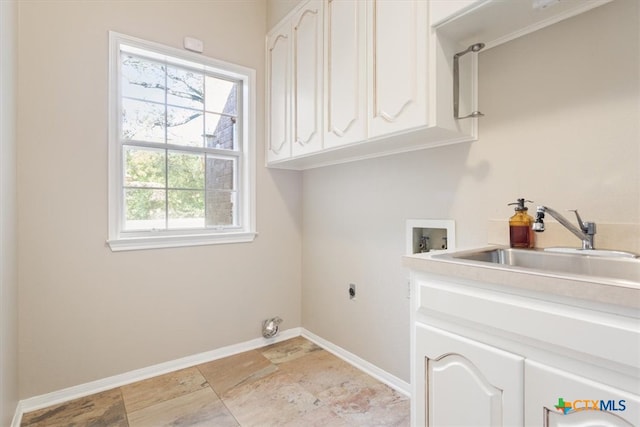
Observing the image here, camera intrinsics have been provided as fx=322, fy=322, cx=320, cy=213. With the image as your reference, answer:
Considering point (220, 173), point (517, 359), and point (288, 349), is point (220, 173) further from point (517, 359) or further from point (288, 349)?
point (517, 359)

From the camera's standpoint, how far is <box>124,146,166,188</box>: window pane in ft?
7.11

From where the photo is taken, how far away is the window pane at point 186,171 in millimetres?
2320

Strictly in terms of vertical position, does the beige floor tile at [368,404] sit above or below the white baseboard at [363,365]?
below

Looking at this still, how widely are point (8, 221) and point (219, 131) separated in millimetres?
1396

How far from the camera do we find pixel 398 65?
1.49 meters

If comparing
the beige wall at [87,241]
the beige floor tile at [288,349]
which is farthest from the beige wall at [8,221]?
the beige floor tile at [288,349]

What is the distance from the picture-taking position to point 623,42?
1.16m

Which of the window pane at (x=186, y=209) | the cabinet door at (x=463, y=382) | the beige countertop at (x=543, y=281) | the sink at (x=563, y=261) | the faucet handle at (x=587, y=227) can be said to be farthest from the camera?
the window pane at (x=186, y=209)

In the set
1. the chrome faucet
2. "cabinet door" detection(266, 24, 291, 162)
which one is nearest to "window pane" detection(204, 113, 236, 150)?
"cabinet door" detection(266, 24, 291, 162)

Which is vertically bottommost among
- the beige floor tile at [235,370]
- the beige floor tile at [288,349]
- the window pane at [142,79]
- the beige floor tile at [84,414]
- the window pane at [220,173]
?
the beige floor tile at [84,414]

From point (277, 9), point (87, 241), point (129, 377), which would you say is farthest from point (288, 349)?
Answer: point (277, 9)

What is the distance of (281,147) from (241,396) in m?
1.68

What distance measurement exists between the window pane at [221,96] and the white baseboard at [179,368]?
73.1 inches

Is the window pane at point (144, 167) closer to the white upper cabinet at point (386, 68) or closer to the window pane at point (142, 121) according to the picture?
the window pane at point (142, 121)
